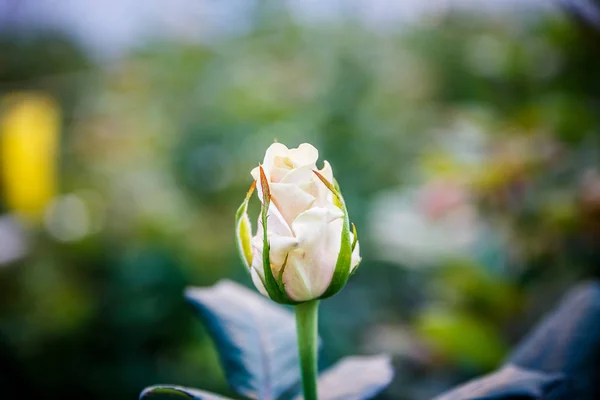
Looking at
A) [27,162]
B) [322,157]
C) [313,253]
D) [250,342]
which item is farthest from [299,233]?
[27,162]

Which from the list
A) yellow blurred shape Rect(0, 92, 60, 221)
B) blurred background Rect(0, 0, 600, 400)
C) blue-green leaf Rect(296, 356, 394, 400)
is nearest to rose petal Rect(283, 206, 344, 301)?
blue-green leaf Rect(296, 356, 394, 400)

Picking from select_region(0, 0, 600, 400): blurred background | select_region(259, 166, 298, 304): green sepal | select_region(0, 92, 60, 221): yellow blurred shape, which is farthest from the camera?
select_region(0, 92, 60, 221): yellow blurred shape

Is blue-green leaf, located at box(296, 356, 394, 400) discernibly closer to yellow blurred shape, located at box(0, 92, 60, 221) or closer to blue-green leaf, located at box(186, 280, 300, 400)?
blue-green leaf, located at box(186, 280, 300, 400)

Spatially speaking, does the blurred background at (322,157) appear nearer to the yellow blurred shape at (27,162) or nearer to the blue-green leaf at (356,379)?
the yellow blurred shape at (27,162)

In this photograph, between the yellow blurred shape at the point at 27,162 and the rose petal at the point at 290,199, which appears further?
the yellow blurred shape at the point at 27,162

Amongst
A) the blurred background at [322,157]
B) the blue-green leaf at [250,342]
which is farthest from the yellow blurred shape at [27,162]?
the blue-green leaf at [250,342]

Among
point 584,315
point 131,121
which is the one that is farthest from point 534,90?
point 131,121
